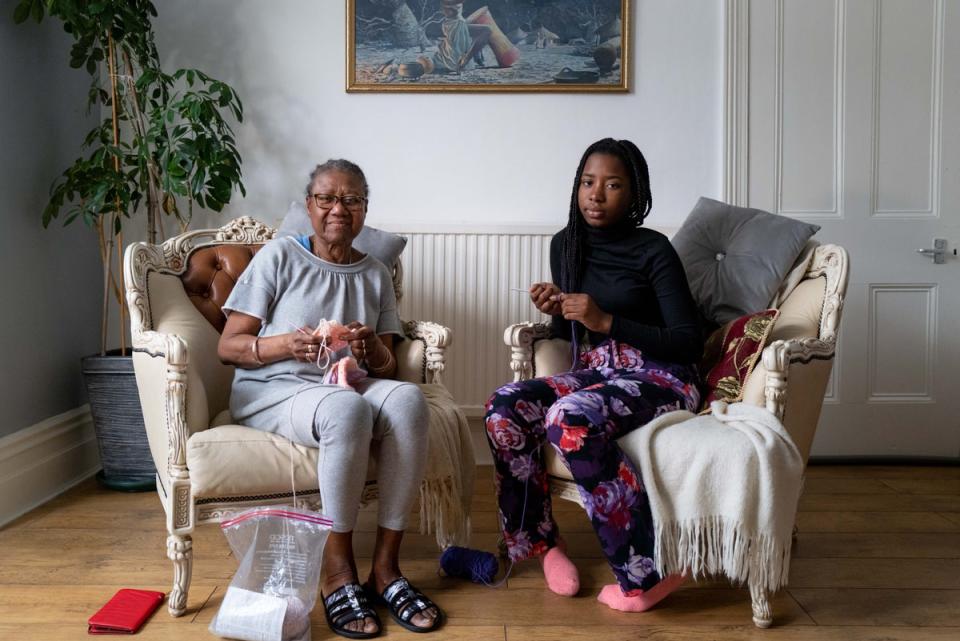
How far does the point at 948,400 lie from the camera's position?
131 inches

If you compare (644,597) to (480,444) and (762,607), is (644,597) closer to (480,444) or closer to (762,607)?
(762,607)

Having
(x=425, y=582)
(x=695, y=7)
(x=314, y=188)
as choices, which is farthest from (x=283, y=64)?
(x=425, y=582)

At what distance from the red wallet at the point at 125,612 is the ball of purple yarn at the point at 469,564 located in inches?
27.4

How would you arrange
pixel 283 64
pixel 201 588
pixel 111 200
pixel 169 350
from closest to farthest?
1. pixel 169 350
2. pixel 201 588
3. pixel 111 200
4. pixel 283 64

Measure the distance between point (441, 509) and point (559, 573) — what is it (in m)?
0.34

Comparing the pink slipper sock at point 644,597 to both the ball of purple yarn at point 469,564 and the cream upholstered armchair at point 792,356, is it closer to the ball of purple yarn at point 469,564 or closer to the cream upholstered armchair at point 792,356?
the cream upholstered armchair at point 792,356

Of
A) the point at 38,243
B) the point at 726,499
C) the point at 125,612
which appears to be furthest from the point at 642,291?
the point at 38,243

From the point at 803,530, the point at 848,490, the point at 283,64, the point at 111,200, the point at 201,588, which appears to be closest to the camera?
the point at 201,588

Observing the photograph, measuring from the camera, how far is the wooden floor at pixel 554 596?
1869mm

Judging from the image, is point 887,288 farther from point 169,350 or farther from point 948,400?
point 169,350

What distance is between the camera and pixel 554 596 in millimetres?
2062

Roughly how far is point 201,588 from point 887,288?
107 inches

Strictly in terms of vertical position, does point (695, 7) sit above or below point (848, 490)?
above

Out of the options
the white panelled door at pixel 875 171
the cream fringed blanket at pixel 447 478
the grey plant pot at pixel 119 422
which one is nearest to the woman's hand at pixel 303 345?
the cream fringed blanket at pixel 447 478
